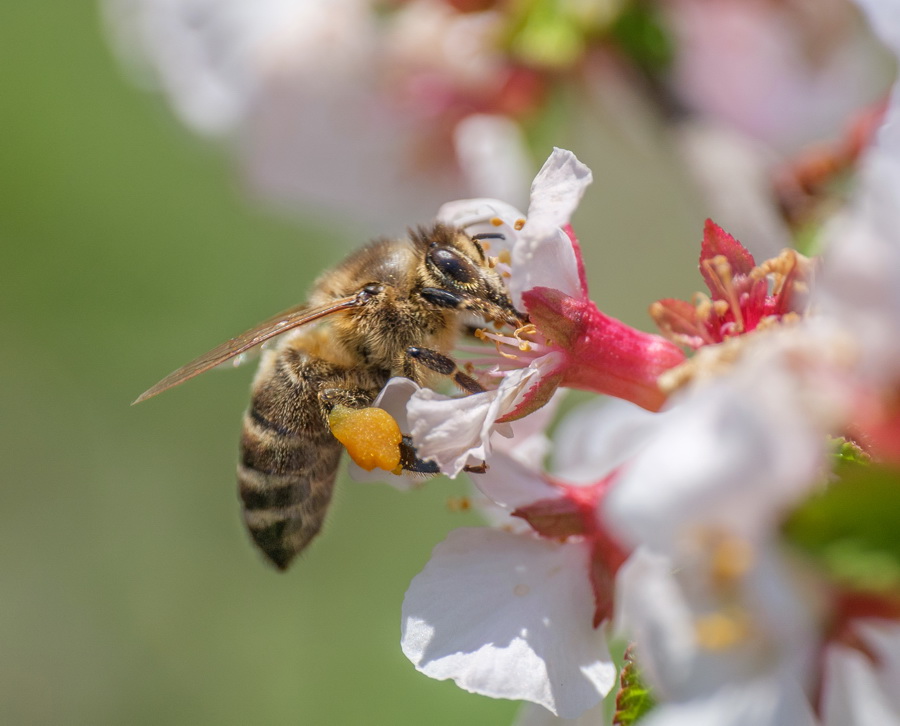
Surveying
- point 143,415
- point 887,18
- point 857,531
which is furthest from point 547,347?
point 143,415

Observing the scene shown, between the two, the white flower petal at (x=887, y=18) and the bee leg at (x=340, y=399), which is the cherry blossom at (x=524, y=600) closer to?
the bee leg at (x=340, y=399)

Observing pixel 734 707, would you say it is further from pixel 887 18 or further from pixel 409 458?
pixel 887 18

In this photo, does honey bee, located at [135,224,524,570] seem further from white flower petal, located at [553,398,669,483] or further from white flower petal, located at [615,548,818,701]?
white flower petal, located at [615,548,818,701]

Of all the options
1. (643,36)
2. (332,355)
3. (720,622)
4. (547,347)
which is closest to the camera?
(720,622)

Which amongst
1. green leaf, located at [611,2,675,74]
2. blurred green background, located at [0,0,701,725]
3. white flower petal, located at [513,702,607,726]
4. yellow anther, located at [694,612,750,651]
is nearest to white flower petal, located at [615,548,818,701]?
yellow anther, located at [694,612,750,651]

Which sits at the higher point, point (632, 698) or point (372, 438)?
point (372, 438)

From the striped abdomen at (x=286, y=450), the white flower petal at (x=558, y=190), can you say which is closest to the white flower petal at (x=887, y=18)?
the white flower petal at (x=558, y=190)

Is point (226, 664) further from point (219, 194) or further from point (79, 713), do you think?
point (219, 194)
